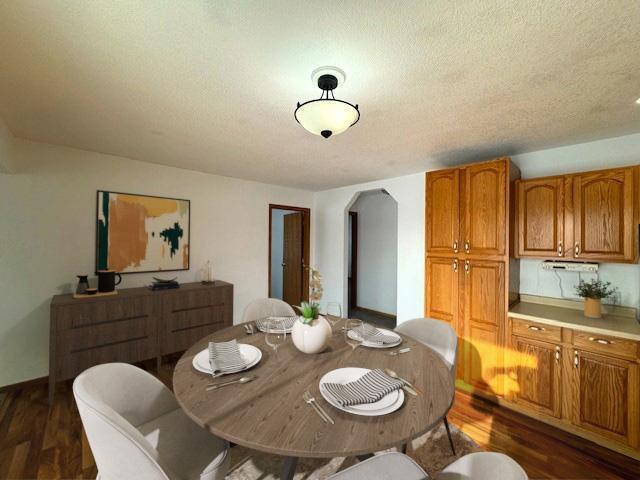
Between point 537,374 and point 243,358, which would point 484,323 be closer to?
point 537,374

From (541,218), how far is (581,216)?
0.85ft

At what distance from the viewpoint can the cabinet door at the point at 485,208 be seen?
7.91ft

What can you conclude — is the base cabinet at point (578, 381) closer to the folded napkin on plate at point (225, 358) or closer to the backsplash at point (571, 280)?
the backsplash at point (571, 280)

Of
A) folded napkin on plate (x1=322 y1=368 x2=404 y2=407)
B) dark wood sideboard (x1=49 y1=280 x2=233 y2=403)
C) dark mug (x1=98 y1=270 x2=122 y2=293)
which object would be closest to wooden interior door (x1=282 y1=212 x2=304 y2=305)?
dark wood sideboard (x1=49 y1=280 x2=233 y2=403)

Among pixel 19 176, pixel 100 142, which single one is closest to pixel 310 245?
pixel 100 142

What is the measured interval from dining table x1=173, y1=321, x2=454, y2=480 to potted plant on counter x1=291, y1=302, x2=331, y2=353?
6 centimetres

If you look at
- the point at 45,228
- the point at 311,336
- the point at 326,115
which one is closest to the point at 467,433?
the point at 311,336

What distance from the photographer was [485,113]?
1902 millimetres

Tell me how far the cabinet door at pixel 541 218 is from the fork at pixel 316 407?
2.39m

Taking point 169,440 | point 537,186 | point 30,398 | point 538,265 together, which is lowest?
point 30,398

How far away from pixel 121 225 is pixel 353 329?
2859mm

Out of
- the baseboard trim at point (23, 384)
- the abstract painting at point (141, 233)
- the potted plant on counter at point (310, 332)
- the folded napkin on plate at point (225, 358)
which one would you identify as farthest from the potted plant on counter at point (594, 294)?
the baseboard trim at point (23, 384)

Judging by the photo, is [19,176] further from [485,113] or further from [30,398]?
[485,113]

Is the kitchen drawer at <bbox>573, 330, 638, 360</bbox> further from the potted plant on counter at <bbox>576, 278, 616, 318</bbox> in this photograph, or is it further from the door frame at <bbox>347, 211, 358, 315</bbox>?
the door frame at <bbox>347, 211, 358, 315</bbox>
